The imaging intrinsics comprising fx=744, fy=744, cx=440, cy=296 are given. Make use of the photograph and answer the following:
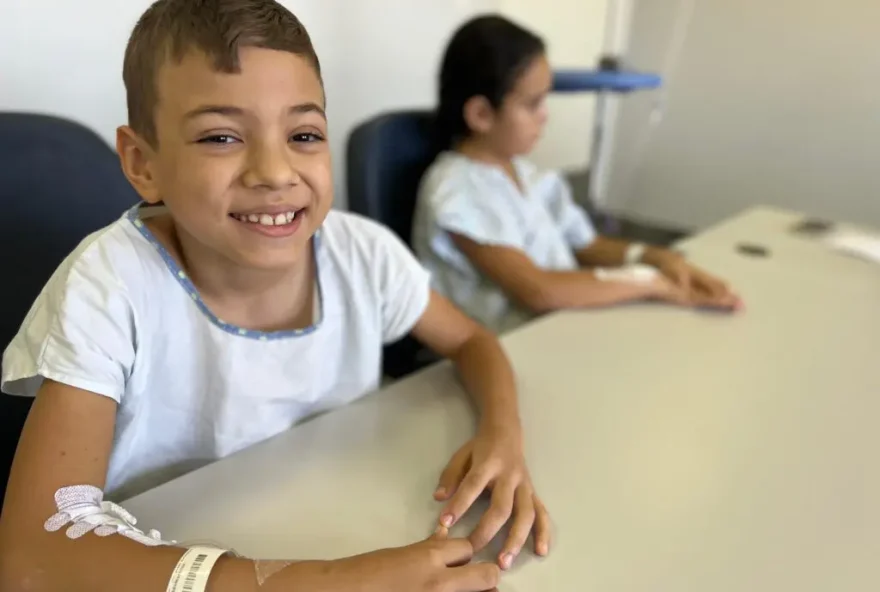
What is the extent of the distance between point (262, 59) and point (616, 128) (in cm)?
199

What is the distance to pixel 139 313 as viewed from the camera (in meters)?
0.63

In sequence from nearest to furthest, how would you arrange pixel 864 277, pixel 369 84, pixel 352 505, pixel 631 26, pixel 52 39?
pixel 352 505 < pixel 52 39 < pixel 864 277 < pixel 369 84 < pixel 631 26

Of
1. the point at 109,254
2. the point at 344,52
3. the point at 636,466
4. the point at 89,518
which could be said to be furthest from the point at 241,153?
the point at 344,52

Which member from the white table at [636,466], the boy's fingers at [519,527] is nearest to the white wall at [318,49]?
the white table at [636,466]

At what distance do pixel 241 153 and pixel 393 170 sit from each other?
59 centimetres

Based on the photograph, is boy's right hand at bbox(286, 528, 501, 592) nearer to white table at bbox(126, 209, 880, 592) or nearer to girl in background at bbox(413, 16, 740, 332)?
white table at bbox(126, 209, 880, 592)

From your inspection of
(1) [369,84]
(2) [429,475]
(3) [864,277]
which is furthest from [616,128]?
(2) [429,475]

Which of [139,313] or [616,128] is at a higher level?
[139,313]

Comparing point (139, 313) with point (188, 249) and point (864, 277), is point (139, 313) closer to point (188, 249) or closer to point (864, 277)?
point (188, 249)

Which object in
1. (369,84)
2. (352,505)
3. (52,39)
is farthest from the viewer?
(369,84)

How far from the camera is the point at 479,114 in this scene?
1.18 meters

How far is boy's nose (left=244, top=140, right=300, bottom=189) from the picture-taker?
1.89 ft

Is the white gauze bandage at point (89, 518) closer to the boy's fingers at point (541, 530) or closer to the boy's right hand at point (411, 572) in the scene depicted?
the boy's right hand at point (411, 572)

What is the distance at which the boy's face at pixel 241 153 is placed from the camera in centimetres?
57
